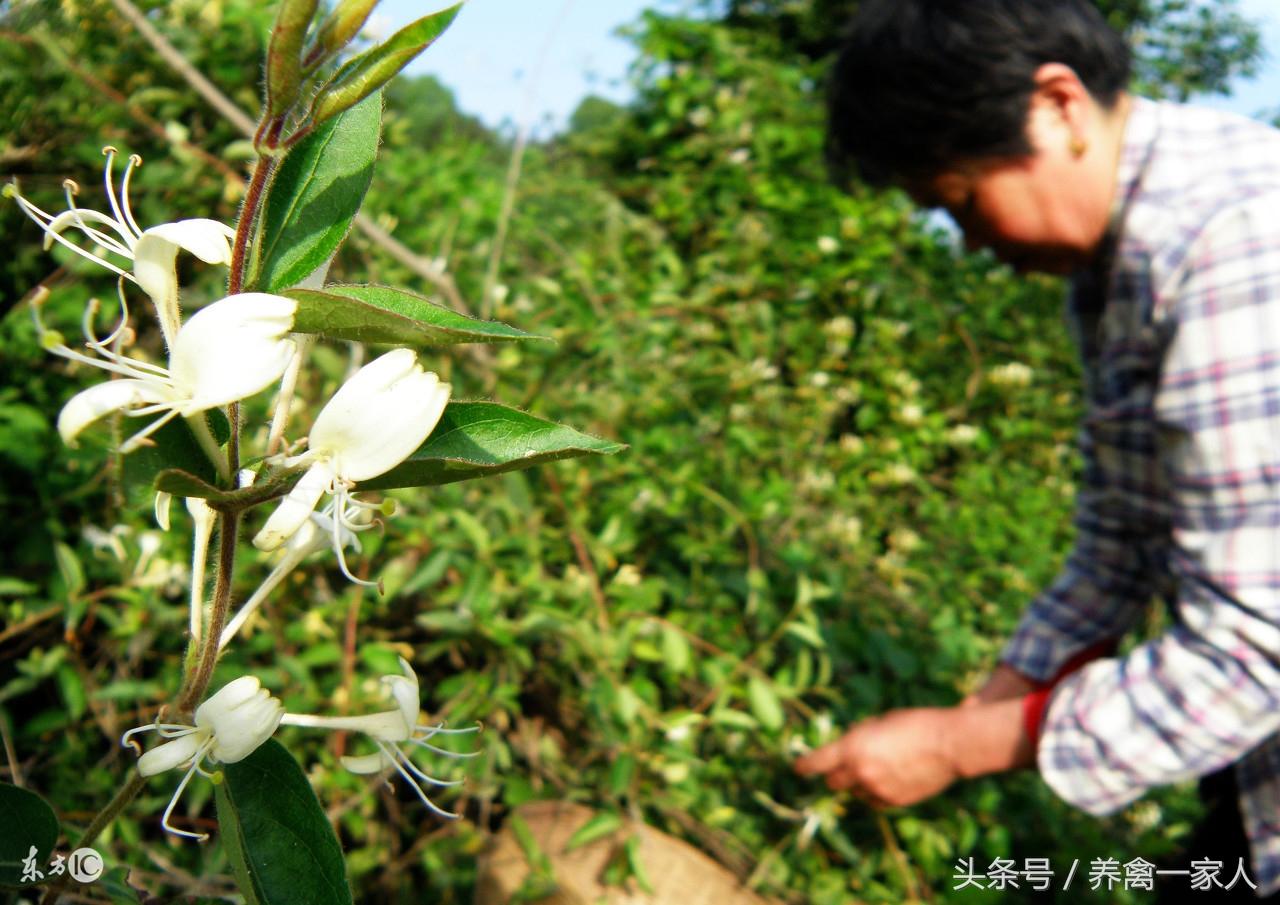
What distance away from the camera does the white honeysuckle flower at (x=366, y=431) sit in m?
0.31

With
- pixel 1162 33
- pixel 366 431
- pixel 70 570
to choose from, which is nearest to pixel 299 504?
pixel 366 431

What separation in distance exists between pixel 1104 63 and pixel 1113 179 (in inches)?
8.5

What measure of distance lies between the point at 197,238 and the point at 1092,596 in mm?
1864

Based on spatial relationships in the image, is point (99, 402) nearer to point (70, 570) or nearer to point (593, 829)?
point (70, 570)

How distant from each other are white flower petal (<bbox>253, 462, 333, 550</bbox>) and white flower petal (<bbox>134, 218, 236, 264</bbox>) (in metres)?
0.08

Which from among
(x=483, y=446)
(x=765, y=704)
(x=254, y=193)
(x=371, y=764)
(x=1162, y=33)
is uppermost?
(x=254, y=193)

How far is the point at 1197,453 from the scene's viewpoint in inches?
49.7

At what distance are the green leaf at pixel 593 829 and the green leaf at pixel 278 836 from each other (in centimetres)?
98

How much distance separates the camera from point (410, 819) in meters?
1.52

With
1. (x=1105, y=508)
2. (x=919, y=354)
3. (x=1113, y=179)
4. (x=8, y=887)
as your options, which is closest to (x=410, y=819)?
(x=8, y=887)

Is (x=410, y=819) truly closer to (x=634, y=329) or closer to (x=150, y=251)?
(x=634, y=329)

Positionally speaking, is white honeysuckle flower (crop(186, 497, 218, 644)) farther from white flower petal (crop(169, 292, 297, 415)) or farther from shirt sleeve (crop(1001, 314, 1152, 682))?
shirt sleeve (crop(1001, 314, 1152, 682))

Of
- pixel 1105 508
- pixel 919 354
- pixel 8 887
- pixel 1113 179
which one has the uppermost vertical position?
pixel 8 887

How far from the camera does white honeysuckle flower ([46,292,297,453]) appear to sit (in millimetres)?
278
